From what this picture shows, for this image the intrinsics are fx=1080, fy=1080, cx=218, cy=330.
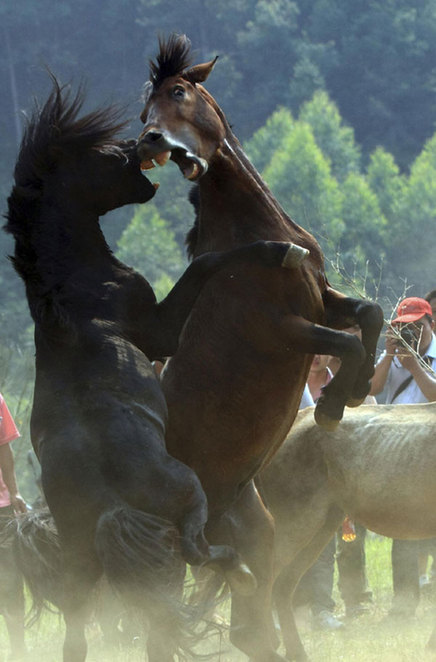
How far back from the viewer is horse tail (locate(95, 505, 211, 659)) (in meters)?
3.98

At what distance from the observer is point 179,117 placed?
183 inches

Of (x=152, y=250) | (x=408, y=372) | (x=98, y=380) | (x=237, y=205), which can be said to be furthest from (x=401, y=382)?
(x=152, y=250)

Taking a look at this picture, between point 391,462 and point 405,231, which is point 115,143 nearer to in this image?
point 391,462

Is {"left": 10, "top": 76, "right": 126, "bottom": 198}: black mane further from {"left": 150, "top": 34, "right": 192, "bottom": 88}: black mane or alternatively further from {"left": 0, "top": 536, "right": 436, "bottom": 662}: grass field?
{"left": 0, "top": 536, "right": 436, "bottom": 662}: grass field

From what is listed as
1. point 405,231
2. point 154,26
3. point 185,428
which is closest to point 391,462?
point 185,428

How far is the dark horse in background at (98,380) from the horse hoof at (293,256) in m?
0.04

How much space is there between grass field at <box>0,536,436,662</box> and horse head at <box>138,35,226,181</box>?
263cm

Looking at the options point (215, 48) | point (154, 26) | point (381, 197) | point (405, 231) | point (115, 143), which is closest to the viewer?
point (115, 143)

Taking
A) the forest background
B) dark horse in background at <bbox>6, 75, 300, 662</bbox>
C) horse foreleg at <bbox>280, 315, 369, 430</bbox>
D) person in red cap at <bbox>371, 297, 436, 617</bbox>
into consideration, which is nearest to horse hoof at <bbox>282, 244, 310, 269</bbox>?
dark horse in background at <bbox>6, 75, 300, 662</bbox>

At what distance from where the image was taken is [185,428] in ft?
16.2

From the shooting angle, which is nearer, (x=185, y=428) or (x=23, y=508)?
(x=185, y=428)

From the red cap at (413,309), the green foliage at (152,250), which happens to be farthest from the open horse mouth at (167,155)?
the green foliage at (152,250)

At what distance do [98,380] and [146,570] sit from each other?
78 cm

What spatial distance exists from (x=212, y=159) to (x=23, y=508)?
3.27m
